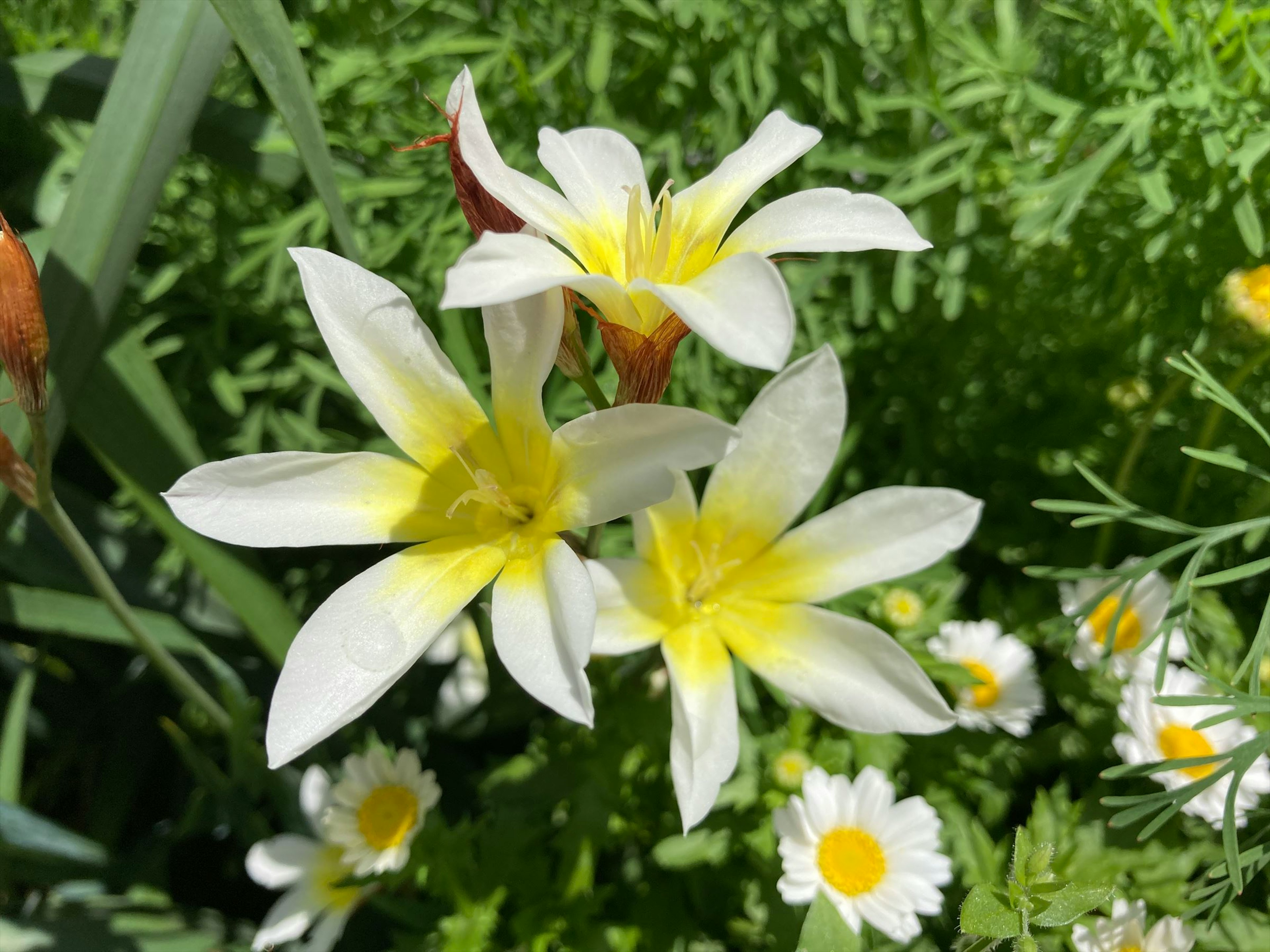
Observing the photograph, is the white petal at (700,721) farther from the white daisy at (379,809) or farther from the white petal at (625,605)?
the white daisy at (379,809)

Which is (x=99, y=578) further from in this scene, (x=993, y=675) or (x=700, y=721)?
(x=993, y=675)

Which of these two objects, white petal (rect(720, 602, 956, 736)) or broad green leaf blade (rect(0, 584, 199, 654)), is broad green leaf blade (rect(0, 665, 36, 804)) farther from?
white petal (rect(720, 602, 956, 736))

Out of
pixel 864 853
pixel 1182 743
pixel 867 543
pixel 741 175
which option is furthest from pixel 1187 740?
pixel 741 175

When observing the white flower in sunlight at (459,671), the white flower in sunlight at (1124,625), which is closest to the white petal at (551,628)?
the white flower in sunlight at (1124,625)

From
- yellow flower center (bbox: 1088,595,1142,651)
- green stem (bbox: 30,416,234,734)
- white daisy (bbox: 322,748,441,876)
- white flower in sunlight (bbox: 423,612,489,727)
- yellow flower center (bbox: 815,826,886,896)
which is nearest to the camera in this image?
green stem (bbox: 30,416,234,734)

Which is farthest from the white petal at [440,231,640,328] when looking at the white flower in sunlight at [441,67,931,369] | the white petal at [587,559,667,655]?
the white petal at [587,559,667,655]

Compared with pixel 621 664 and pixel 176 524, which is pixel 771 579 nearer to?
pixel 621 664
